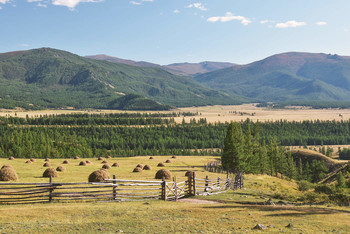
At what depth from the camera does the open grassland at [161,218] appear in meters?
19.4

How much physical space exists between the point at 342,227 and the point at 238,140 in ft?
120

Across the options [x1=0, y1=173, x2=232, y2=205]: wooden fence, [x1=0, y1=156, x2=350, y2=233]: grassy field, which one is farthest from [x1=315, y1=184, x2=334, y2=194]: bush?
[x1=0, y1=173, x2=232, y2=205]: wooden fence

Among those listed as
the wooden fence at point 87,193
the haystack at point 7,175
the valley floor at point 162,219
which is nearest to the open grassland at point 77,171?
the haystack at point 7,175

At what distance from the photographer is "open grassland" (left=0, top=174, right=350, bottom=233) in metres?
19.4

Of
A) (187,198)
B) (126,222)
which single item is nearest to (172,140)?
(187,198)

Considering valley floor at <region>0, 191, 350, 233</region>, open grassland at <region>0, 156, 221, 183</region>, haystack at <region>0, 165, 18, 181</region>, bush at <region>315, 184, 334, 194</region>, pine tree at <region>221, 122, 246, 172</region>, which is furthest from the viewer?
pine tree at <region>221, 122, 246, 172</region>

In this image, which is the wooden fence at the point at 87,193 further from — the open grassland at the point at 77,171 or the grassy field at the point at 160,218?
the open grassland at the point at 77,171

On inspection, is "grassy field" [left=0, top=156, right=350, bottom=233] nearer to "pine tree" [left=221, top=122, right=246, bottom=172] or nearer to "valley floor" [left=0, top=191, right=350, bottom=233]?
"valley floor" [left=0, top=191, right=350, bottom=233]

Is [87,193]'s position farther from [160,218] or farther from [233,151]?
[233,151]

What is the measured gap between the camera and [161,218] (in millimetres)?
22266

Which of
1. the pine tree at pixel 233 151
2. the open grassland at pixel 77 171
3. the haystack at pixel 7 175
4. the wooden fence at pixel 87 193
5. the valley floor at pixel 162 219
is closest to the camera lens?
the valley floor at pixel 162 219

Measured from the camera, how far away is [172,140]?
17075cm

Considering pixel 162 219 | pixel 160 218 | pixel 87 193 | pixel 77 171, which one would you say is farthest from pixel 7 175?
pixel 162 219

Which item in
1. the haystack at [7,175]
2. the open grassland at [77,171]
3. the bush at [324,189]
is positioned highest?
the haystack at [7,175]
